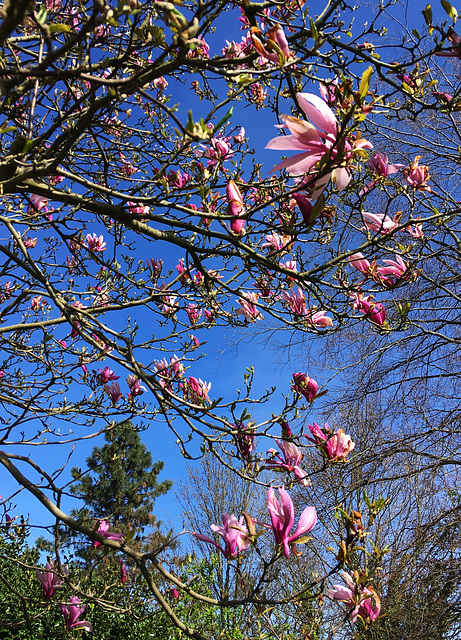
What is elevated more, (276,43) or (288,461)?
(276,43)

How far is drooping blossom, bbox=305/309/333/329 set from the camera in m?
1.93

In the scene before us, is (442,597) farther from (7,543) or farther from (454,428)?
(7,543)

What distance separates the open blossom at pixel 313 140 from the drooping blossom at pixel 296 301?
1010 mm

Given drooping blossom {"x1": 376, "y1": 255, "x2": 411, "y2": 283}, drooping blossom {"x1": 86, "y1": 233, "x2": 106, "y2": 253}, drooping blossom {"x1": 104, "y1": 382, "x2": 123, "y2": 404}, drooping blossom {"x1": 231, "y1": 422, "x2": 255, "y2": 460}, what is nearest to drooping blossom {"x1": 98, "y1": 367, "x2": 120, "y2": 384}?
drooping blossom {"x1": 104, "y1": 382, "x2": 123, "y2": 404}

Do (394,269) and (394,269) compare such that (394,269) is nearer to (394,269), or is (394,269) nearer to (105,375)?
(394,269)

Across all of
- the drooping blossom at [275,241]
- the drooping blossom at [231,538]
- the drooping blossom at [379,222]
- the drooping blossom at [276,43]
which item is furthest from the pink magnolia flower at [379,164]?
the drooping blossom at [231,538]

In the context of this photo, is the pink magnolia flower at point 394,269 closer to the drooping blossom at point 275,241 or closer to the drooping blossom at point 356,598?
the drooping blossom at point 275,241

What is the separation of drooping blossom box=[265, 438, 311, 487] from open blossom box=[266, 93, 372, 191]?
1065 mm

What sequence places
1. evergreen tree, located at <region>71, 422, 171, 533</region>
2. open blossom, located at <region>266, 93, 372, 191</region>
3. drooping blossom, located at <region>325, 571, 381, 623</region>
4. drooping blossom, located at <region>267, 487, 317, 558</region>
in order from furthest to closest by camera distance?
evergreen tree, located at <region>71, 422, 171, 533</region>
drooping blossom, located at <region>325, 571, 381, 623</region>
drooping blossom, located at <region>267, 487, 317, 558</region>
open blossom, located at <region>266, 93, 372, 191</region>

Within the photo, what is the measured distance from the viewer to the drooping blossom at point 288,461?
1664mm

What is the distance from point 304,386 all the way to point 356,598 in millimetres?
753

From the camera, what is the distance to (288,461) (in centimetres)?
170

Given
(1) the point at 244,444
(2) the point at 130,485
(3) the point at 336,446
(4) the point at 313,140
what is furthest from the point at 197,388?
(2) the point at 130,485

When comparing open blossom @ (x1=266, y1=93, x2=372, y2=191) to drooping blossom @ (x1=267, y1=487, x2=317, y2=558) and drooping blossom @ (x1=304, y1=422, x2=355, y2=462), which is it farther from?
drooping blossom @ (x1=304, y1=422, x2=355, y2=462)
